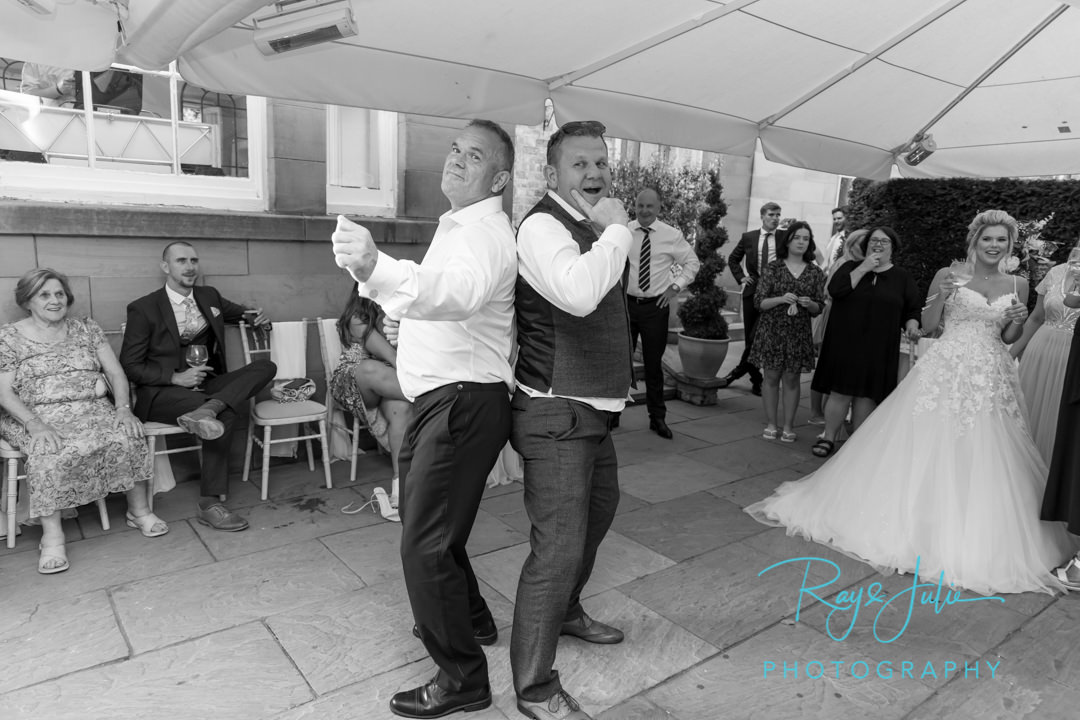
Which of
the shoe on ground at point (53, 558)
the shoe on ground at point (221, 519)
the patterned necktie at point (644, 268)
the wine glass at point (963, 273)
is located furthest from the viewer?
the patterned necktie at point (644, 268)

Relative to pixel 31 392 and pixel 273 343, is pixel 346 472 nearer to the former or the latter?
pixel 273 343

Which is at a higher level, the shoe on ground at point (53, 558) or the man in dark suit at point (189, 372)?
the man in dark suit at point (189, 372)

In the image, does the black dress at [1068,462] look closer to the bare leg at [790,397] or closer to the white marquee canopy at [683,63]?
the white marquee canopy at [683,63]

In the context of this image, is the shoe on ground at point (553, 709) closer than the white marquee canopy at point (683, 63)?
Yes

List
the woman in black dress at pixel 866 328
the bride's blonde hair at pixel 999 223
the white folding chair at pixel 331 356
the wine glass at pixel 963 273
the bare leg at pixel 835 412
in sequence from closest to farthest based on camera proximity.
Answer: the bride's blonde hair at pixel 999 223
the wine glass at pixel 963 273
the white folding chair at pixel 331 356
the woman in black dress at pixel 866 328
the bare leg at pixel 835 412

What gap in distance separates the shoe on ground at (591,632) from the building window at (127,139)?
136 inches

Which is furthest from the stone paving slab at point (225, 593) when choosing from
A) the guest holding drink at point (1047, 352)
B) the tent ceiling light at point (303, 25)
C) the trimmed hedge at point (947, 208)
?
the trimmed hedge at point (947, 208)

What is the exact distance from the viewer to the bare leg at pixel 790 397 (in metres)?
5.79

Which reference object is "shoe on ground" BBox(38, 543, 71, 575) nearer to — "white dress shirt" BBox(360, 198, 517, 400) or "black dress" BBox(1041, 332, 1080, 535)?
"white dress shirt" BBox(360, 198, 517, 400)

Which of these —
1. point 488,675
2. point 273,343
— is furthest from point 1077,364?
point 273,343

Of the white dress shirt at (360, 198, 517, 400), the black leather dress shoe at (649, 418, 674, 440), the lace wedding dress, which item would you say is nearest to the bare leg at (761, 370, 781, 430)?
the black leather dress shoe at (649, 418, 674, 440)

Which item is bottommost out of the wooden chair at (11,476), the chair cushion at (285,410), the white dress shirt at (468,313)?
the wooden chair at (11,476)

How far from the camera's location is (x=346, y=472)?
4824mm

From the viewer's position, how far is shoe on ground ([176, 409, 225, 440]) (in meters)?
3.81
